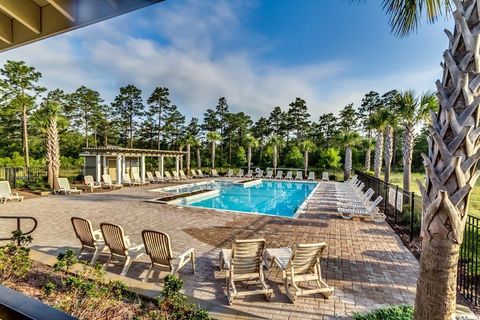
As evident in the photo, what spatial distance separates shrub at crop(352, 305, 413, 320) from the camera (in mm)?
3293

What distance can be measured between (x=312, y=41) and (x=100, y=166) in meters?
16.0

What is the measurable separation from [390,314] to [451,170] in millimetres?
2112

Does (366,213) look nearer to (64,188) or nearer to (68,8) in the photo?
(68,8)

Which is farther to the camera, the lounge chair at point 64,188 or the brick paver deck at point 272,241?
the lounge chair at point 64,188

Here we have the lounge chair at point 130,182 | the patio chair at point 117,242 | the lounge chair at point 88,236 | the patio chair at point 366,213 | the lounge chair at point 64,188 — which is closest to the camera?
the patio chair at point 117,242

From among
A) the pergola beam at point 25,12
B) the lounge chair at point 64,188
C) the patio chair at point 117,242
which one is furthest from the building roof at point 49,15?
the lounge chair at point 64,188

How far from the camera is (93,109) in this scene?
3516 centimetres

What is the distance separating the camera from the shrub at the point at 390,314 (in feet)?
10.8

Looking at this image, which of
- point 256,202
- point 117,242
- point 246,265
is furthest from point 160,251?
point 256,202

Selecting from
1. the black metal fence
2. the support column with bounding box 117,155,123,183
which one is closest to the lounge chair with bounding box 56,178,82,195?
the support column with bounding box 117,155,123,183

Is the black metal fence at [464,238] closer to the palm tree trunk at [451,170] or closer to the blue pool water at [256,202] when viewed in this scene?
the palm tree trunk at [451,170]

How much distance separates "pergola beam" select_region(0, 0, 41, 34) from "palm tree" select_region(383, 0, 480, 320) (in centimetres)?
374

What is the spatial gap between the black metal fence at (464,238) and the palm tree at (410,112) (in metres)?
1.33

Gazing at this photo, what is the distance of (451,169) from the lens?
2.37 meters
